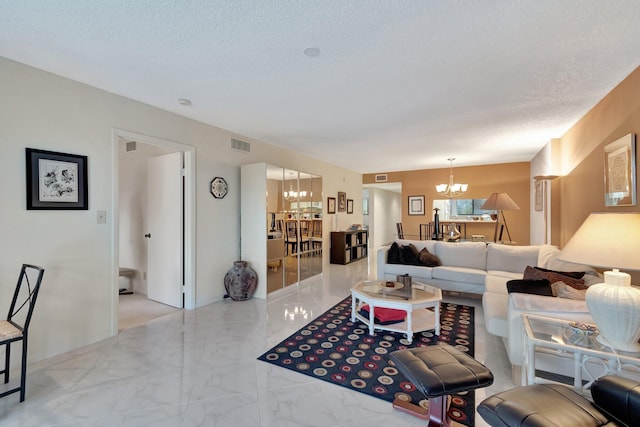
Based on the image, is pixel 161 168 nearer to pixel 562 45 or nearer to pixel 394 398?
pixel 394 398

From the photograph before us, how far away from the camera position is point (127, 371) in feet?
7.57

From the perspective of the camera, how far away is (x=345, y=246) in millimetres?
7016

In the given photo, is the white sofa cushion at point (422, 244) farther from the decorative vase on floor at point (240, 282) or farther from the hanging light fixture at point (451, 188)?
the decorative vase on floor at point (240, 282)

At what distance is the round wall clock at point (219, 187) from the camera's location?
406cm

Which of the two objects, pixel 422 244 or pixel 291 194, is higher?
pixel 291 194

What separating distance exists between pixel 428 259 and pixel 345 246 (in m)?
2.71

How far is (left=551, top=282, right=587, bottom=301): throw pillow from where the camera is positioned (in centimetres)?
215

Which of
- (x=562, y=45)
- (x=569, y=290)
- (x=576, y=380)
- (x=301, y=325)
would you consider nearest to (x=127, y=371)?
(x=301, y=325)

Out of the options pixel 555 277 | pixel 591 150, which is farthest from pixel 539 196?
pixel 555 277

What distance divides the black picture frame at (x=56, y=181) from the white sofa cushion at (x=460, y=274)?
4.35 metres

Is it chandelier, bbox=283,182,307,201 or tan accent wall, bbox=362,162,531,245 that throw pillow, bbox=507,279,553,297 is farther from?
tan accent wall, bbox=362,162,531,245

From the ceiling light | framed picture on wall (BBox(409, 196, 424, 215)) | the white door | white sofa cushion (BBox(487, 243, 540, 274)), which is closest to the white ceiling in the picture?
the ceiling light

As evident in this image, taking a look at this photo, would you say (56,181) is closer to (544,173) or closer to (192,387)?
(192,387)

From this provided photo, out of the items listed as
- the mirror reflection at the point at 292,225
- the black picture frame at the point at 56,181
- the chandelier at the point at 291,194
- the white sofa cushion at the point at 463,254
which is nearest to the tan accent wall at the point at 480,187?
the white sofa cushion at the point at 463,254
